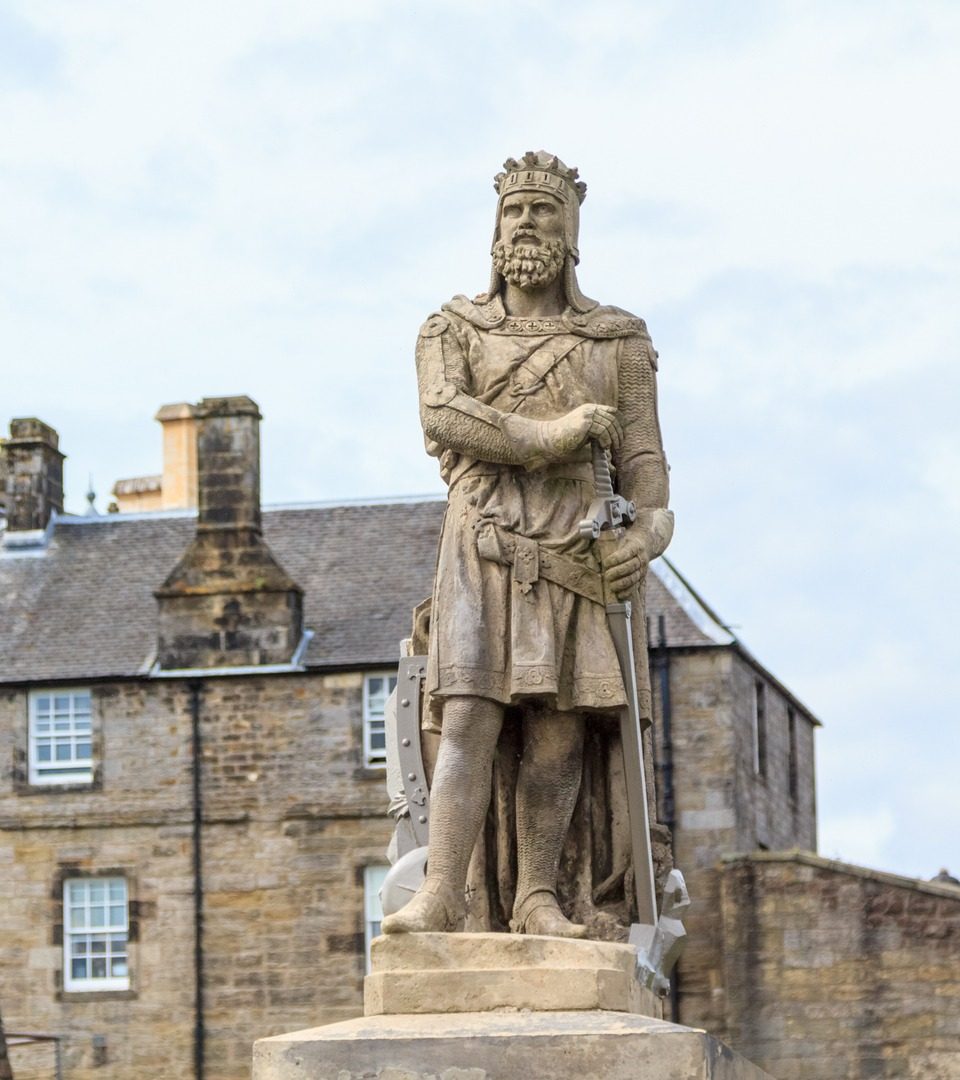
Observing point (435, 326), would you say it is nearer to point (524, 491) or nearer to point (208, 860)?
point (524, 491)

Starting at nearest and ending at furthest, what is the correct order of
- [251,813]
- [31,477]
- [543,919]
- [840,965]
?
1. [543,919]
2. [840,965]
3. [251,813]
4. [31,477]

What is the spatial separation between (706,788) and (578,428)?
3335 centimetres

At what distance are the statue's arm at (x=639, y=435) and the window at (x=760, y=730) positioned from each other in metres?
34.5

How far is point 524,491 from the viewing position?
1028cm

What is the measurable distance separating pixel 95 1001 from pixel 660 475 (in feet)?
112

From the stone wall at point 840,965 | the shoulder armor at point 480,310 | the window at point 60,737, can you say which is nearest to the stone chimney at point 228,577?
the window at point 60,737

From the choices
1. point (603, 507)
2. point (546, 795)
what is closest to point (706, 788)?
point (546, 795)

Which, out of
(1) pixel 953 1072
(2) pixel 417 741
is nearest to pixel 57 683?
(1) pixel 953 1072

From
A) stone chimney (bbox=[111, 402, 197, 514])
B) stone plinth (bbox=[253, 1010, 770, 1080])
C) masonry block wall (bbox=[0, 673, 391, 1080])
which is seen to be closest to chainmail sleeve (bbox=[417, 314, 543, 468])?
stone plinth (bbox=[253, 1010, 770, 1080])

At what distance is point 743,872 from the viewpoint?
4234 centimetres

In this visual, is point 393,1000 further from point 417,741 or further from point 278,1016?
point 278,1016

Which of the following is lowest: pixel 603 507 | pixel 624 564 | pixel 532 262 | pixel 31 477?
pixel 624 564

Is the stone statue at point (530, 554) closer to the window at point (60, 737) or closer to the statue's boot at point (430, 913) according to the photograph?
the statue's boot at point (430, 913)

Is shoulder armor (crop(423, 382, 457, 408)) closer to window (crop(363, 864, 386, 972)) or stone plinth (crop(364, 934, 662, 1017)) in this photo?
stone plinth (crop(364, 934, 662, 1017))
